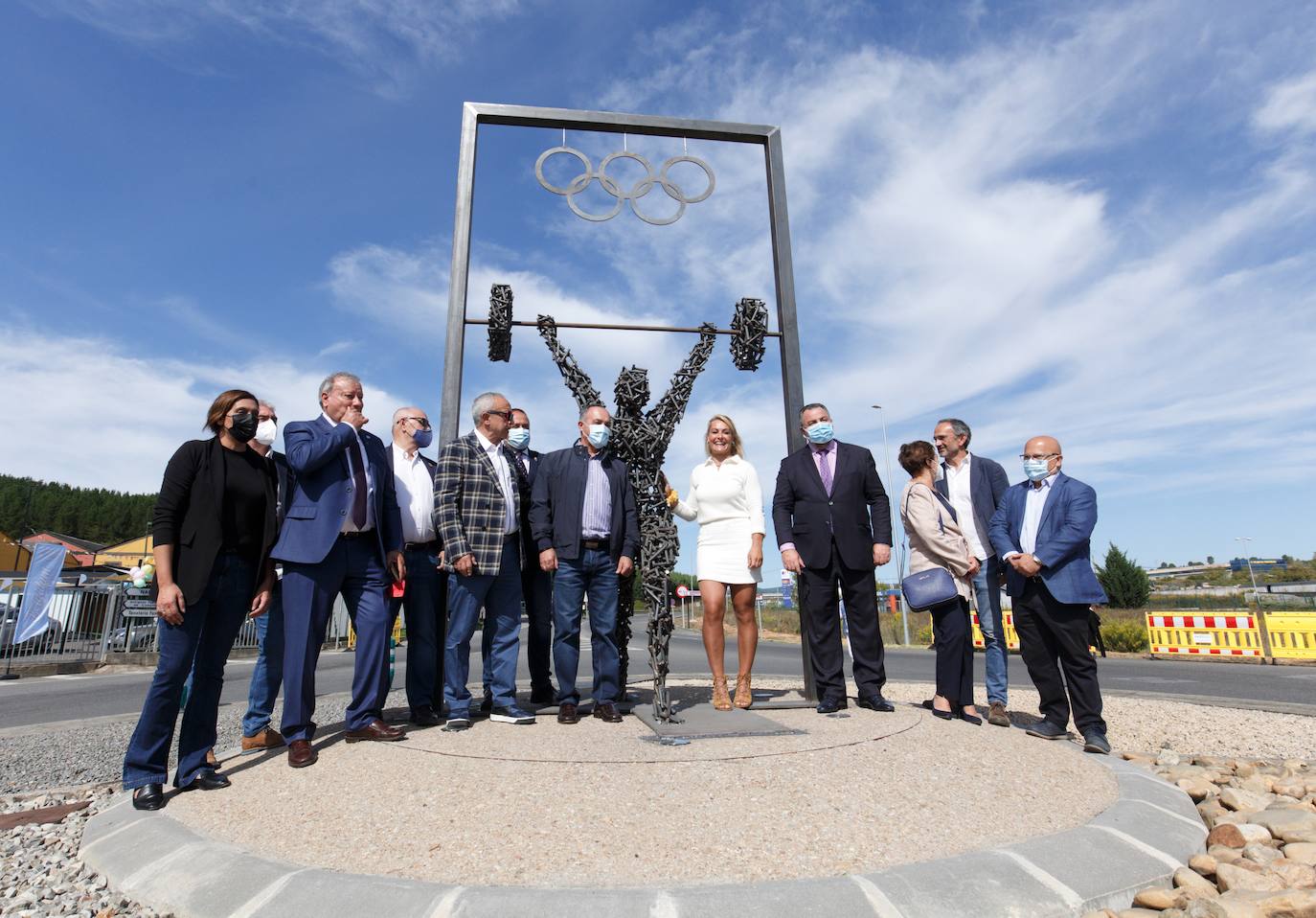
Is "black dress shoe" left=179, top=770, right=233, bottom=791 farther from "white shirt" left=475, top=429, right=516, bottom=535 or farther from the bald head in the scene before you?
the bald head

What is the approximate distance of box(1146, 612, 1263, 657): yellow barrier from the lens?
47.5 feet

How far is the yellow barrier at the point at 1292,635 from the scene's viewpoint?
45.4ft

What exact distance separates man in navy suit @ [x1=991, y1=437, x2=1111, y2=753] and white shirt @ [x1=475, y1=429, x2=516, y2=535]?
3.08m

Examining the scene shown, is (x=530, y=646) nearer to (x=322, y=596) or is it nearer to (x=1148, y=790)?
(x=322, y=596)

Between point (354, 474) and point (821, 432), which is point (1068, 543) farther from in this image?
point (354, 474)

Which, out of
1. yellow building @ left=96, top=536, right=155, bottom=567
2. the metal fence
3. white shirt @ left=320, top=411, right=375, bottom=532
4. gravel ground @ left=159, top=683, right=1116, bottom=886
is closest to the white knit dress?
gravel ground @ left=159, top=683, right=1116, bottom=886

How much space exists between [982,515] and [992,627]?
0.75m

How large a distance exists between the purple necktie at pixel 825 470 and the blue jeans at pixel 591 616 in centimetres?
156

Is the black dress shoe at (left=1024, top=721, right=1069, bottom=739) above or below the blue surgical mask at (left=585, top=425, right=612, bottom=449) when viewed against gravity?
below

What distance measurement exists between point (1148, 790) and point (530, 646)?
3718 mm

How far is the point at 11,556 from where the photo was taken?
119ft

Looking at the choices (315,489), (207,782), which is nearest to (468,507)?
(315,489)

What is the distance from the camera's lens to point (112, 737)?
18.4ft

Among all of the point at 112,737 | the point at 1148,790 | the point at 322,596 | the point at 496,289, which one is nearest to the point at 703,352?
the point at 496,289
